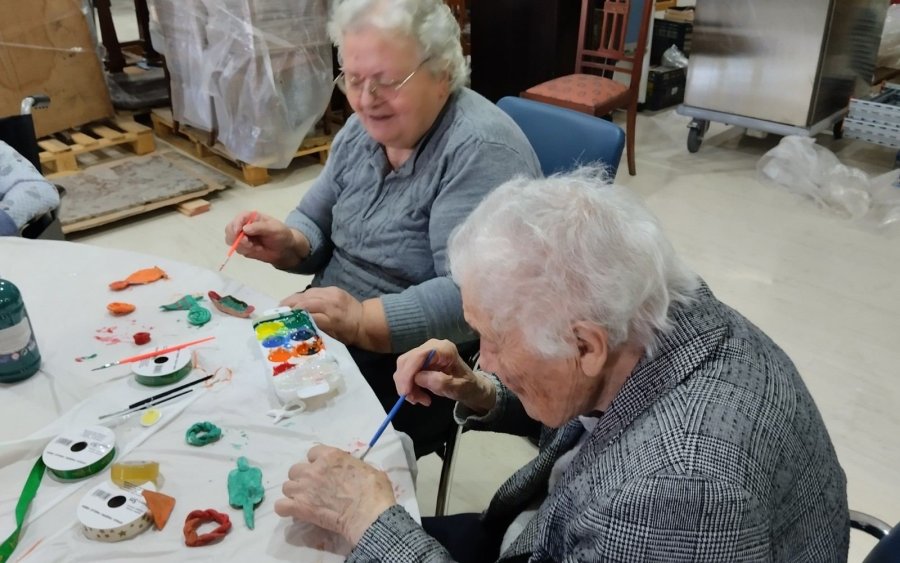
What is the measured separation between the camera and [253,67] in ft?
11.4

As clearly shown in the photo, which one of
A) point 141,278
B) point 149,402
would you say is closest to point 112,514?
point 149,402

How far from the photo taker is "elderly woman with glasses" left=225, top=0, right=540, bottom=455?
5.12 feet

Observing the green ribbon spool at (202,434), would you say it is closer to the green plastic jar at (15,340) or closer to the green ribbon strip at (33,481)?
the green ribbon strip at (33,481)

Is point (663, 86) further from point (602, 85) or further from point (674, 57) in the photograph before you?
point (602, 85)

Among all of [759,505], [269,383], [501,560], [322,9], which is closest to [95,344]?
[269,383]

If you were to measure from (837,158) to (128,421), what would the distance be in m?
4.02

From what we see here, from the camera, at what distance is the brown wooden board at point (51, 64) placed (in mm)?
3678

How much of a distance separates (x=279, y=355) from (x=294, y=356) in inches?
1.0

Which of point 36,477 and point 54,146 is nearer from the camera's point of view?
point 36,477

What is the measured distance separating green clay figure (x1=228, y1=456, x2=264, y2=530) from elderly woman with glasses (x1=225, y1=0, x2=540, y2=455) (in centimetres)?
47

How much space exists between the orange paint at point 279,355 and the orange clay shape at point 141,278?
15.9 inches

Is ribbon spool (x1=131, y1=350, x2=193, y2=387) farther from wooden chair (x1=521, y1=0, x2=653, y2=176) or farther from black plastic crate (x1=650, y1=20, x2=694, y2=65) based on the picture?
black plastic crate (x1=650, y1=20, x2=694, y2=65)

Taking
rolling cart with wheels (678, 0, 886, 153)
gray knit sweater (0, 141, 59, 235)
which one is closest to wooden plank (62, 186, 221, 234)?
gray knit sweater (0, 141, 59, 235)

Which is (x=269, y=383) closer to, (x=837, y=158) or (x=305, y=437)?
(x=305, y=437)
